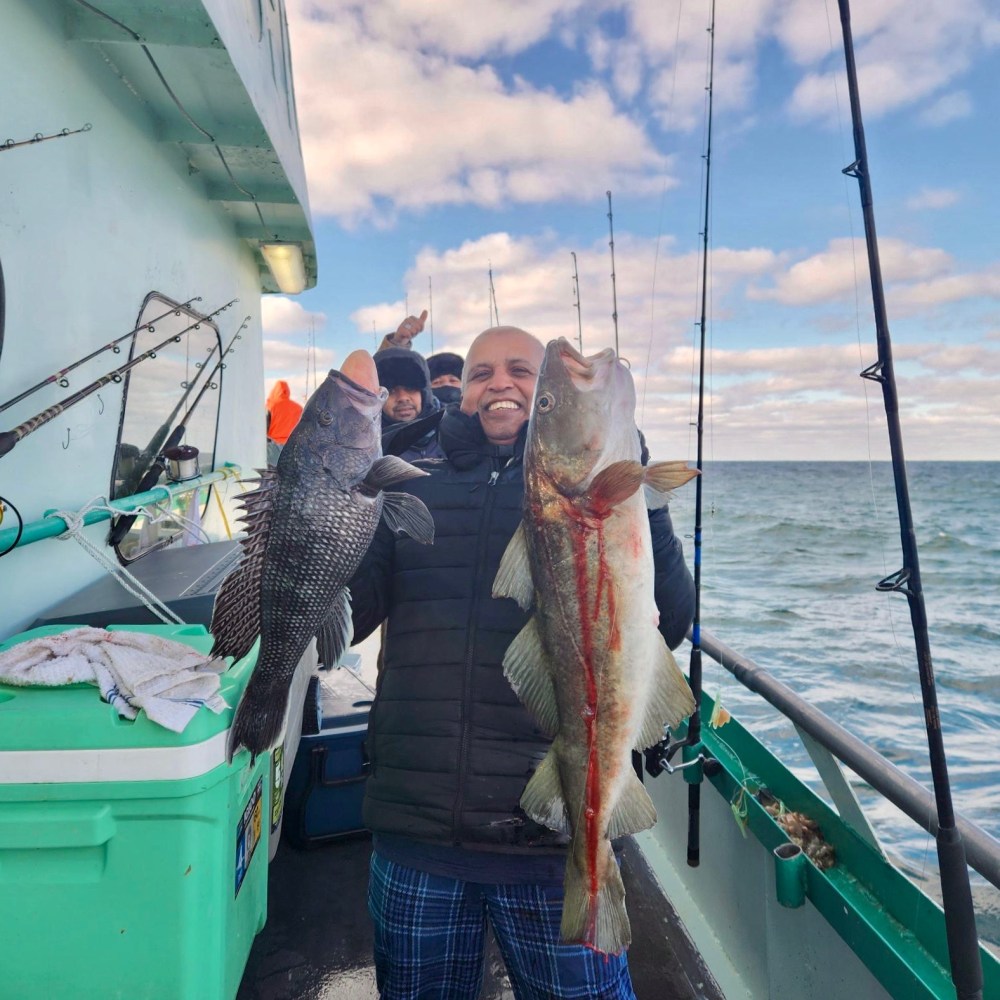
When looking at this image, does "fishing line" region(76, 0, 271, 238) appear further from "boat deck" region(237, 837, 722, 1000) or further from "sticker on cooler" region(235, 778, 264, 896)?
"boat deck" region(237, 837, 722, 1000)

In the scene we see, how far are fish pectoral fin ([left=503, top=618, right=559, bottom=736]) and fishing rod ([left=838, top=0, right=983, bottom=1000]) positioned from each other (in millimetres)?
962

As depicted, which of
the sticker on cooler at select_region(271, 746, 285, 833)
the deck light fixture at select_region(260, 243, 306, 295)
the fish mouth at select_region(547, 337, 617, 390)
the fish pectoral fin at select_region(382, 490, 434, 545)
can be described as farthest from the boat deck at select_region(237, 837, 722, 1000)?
the deck light fixture at select_region(260, 243, 306, 295)

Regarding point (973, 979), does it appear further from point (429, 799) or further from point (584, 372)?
→ point (584, 372)

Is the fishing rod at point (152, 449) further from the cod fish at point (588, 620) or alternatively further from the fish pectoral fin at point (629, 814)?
the fish pectoral fin at point (629, 814)

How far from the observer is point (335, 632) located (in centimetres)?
195

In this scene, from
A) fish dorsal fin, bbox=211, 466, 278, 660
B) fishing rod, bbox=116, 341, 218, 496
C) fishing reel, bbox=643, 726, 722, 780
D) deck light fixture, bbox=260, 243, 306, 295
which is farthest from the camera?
deck light fixture, bbox=260, 243, 306, 295

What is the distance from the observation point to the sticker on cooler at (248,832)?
81.3 inches

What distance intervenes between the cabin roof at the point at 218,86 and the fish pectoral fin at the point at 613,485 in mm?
3075

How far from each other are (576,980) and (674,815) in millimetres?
2131

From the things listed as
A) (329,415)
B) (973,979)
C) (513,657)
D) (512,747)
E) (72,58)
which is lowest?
(973,979)

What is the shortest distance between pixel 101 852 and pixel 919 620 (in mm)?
2300

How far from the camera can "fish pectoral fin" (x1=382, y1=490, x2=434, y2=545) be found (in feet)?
6.11

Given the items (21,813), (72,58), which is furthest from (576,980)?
(72,58)

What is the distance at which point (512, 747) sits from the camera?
1980 mm
